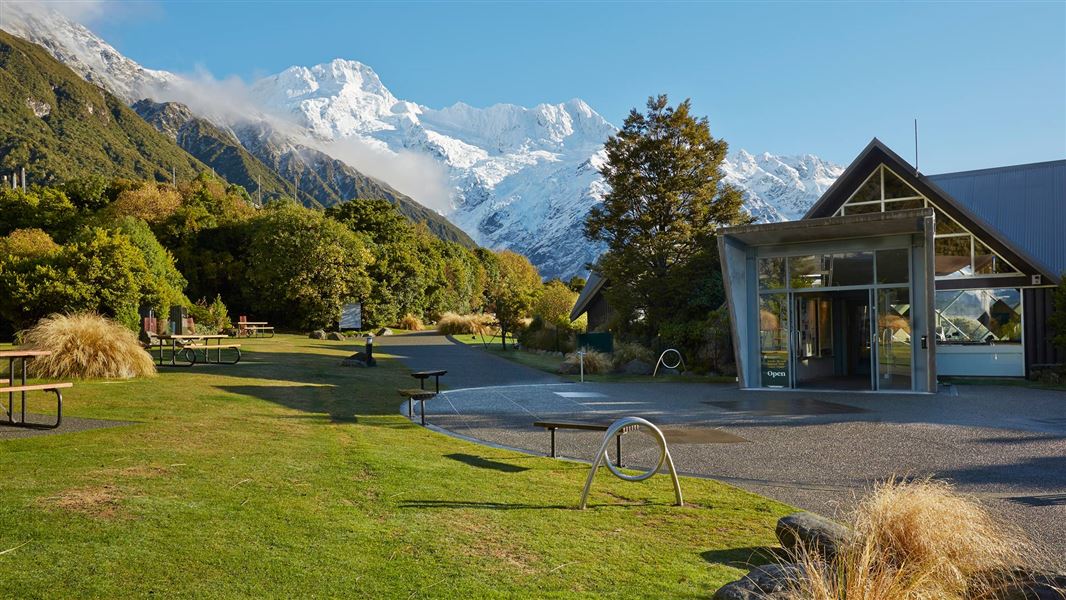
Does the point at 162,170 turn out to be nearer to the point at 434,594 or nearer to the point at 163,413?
the point at 163,413

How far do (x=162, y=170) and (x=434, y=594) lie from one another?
416 feet

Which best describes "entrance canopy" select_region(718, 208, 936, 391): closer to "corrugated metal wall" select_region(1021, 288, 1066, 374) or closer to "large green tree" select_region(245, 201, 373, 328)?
"corrugated metal wall" select_region(1021, 288, 1066, 374)

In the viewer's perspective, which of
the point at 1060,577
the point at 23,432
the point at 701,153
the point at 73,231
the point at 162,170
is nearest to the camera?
the point at 1060,577

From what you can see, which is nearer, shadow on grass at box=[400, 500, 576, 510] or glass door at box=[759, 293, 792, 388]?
shadow on grass at box=[400, 500, 576, 510]

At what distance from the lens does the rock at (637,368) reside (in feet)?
68.2

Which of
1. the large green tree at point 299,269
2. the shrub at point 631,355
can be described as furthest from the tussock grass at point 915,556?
the large green tree at point 299,269

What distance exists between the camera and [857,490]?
23.1 feet

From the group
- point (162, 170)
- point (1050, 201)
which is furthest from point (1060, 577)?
point (162, 170)

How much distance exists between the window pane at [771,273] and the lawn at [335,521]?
1139cm

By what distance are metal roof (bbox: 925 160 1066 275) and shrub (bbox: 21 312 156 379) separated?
2115 centimetres

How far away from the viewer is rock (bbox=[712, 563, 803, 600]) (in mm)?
3590

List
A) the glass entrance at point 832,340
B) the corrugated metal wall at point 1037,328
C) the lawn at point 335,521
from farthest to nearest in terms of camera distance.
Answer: the corrugated metal wall at point 1037,328 → the glass entrance at point 832,340 → the lawn at point 335,521

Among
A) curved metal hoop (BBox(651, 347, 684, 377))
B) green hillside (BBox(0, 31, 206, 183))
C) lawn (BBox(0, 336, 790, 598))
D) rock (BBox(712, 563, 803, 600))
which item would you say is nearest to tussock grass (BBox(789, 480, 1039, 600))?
rock (BBox(712, 563, 803, 600))

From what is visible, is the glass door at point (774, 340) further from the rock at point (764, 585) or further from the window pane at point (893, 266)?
the rock at point (764, 585)
